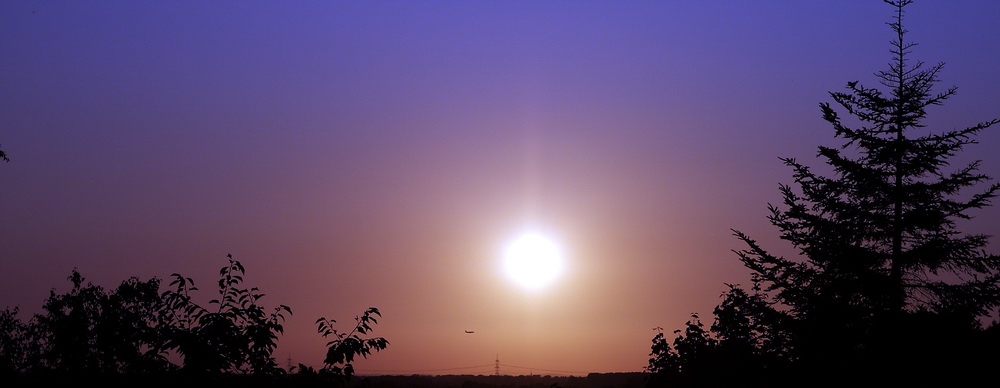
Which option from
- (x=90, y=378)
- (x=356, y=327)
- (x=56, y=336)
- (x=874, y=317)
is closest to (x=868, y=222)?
(x=874, y=317)

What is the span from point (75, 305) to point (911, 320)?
34.5 m

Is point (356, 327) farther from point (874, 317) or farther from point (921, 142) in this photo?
point (921, 142)

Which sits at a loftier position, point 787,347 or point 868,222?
point 868,222

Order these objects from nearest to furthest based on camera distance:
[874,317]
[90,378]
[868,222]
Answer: [90,378], [874,317], [868,222]

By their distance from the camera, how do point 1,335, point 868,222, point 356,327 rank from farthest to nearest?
point 1,335
point 868,222
point 356,327

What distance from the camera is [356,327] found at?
13.6 m

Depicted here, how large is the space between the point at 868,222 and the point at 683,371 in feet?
31.3

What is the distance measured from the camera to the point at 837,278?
32062mm

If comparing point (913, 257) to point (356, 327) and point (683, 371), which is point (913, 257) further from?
point (356, 327)

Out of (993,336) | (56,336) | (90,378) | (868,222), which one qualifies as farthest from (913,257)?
(56,336)

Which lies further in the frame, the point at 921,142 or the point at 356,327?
the point at 921,142

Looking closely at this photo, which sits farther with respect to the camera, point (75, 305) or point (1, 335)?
point (1, 335)

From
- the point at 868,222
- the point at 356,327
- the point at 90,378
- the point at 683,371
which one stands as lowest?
the point at 90,378

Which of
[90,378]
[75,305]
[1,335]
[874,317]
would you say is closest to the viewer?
[90,378]
